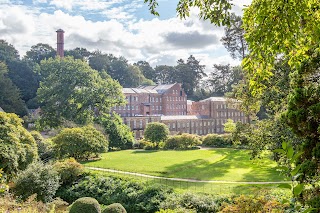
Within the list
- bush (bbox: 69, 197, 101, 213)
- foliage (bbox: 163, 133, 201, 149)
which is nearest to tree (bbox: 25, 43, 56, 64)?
foliage (bbox: 163, 133, 201, 149)

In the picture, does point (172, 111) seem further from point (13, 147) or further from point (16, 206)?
point (16, 206)

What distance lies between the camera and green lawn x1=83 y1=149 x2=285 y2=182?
2289cm

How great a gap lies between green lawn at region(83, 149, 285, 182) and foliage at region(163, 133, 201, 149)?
194 inches

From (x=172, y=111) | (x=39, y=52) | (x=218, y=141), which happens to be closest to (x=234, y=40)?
(x=218, y=141)

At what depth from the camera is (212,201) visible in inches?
635

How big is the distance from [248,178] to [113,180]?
909 centimetres

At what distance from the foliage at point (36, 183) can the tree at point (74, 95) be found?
64.9ft

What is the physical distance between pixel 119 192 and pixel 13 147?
6773 millimetres

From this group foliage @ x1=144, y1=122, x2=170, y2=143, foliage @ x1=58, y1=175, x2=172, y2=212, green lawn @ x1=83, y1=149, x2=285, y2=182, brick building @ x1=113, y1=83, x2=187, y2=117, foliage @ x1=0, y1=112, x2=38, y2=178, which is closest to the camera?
foliage @ x1=0, y1=112, x2=38, y2=178

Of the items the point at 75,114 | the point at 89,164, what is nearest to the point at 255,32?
the point at 89,164

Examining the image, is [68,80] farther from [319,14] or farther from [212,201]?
[319,14]

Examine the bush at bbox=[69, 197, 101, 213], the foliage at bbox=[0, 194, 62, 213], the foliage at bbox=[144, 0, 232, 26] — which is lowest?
the bush at bbox=[69, 197, 101, 213]

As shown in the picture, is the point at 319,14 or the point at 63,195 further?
the point at 63,195

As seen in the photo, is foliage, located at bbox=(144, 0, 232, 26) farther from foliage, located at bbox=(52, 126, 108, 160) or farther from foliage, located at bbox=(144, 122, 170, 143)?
foliage, located at bbox=(144, 122, 170, 143)
